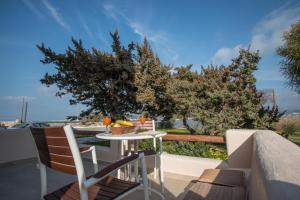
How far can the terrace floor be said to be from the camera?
273 cm

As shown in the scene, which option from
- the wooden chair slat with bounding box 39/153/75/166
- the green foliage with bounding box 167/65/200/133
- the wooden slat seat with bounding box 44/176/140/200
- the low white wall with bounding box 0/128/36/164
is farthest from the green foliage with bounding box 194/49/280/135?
the wooden chair slat with bounding box 39/153/75/166

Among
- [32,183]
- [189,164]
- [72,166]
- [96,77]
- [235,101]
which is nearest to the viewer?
[72,166]

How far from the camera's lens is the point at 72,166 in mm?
1380

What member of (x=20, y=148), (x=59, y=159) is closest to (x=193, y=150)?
(x=59, y=159)

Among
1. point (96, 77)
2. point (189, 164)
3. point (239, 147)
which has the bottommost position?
point (189, 164)

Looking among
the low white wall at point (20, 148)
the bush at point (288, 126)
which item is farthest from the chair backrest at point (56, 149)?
the bush at point (288, 126)

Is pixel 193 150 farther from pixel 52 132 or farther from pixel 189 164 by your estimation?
pixel 52 132

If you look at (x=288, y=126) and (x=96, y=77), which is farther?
(x=96, y=77)

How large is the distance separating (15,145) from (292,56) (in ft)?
28.5

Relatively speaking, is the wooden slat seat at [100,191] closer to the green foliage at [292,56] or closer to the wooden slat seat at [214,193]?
the wooden slat seat at [214,193]

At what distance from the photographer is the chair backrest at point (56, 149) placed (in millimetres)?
Result: 1374

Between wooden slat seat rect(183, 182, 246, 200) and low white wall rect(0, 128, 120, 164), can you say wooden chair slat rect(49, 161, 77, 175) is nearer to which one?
wooden slat seat rect(183, 182, 246, 200)

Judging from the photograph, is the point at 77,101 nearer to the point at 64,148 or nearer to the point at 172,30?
the point at 172,30

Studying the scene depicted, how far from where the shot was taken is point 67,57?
354 inches
